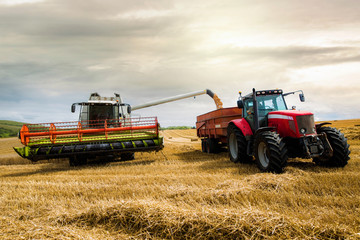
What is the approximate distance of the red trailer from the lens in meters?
8.98

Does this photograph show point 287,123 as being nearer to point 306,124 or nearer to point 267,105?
point 306,124

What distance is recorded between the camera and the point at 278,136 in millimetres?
5648

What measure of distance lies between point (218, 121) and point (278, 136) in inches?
164

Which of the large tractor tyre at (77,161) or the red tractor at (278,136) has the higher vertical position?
the red tractor at (278,136)

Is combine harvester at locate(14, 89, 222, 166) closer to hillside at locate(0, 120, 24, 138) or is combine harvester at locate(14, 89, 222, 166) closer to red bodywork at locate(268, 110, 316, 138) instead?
red bodywork at locate(268, 110, 316, 138)

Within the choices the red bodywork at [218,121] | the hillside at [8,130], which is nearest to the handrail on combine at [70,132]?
the red bodywork at [218,121]

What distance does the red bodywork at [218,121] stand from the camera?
29.2ft

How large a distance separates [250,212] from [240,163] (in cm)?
439

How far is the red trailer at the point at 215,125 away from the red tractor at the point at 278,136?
1.09 m

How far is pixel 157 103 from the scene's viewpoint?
69.3 ft

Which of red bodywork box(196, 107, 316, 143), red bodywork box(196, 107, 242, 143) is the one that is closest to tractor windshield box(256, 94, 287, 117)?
red bodywork box(196, 107, 316, 143)

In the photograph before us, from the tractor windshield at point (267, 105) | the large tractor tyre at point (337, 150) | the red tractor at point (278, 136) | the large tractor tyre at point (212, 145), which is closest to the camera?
the red tractor at point (278, 136)

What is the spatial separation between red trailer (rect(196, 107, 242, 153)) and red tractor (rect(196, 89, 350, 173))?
109 cm

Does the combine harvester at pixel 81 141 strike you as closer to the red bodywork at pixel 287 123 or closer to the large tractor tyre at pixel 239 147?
the large tractor tyre at pixel 239 147
